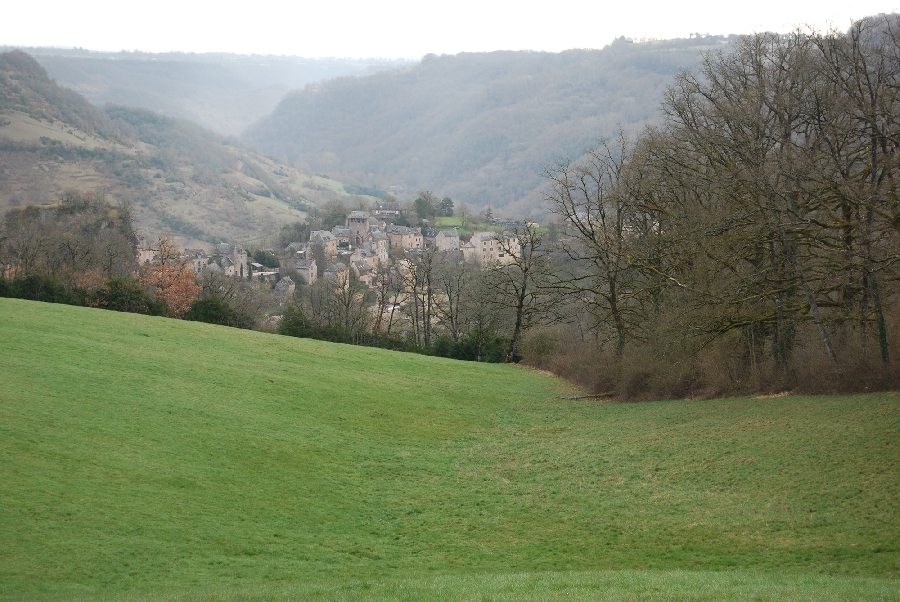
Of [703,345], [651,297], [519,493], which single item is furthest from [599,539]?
[651,297]

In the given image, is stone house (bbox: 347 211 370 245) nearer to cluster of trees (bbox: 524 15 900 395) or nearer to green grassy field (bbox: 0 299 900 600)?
cluster of trees (bbox: 524 15 900 395)

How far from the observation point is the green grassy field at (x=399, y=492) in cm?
1072

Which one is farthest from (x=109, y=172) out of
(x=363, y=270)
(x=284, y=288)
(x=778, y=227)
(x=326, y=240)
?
(x=778, y=227)

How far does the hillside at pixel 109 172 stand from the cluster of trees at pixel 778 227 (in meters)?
119

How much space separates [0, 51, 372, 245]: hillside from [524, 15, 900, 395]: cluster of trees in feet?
391

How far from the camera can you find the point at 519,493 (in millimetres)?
16953

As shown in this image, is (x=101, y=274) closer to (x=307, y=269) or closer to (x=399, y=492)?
(x=307, y=269)

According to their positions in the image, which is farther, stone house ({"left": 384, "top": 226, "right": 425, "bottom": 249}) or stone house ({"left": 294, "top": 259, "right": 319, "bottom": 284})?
stone house ({"left": 384, "top": 226, "right": 425, "bottom": 249})

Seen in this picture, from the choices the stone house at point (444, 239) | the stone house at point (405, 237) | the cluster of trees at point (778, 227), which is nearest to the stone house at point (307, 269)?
the stone house at point (405, 237)

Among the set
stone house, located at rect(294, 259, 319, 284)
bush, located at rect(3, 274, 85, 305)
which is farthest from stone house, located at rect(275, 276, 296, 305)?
bush, located at rect(3, 274, 85, 305)

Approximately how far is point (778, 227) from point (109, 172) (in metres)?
165

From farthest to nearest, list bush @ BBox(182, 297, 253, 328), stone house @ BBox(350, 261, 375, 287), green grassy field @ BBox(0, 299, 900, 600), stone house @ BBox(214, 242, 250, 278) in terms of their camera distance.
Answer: stone house @ BBox(214, 242, 250, 278), stone house @ BBox(350, 261, 375, 287), bush @ BBox(182, 297, 253, 328), green grassy field @ BBox(0, 299, 900, 600)

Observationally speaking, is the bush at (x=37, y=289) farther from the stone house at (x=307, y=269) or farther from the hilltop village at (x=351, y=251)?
the stone house at (x=307, y=269)

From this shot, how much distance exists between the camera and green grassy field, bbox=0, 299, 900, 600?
35.2 feet
